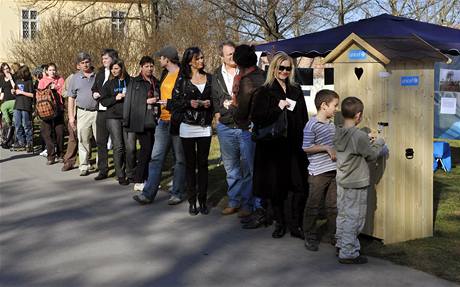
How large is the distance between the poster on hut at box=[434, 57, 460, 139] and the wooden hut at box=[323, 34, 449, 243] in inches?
326

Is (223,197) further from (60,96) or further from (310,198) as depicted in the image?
(60,96)

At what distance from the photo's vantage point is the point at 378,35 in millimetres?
10109

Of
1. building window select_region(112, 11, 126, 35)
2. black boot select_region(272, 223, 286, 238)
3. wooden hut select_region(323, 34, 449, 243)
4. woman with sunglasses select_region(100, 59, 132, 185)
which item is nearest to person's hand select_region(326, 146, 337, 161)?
wooden hut select_region(323, 34, 449, 243)

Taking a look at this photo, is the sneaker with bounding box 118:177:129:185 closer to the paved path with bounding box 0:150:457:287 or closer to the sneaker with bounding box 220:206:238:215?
the paved path with bounding box 0:150:457:287

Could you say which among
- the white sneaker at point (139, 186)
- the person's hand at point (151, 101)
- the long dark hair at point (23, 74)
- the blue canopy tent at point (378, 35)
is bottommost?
the white sneaker at point (139, 186)

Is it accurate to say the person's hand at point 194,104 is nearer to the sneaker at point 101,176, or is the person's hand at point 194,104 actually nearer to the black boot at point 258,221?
the black boot at point 258,221

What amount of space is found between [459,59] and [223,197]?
778 cm

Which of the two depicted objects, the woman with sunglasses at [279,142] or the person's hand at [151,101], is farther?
the person's hand at [151,101]

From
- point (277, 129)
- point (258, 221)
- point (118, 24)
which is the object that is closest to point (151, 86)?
point (258, 221)

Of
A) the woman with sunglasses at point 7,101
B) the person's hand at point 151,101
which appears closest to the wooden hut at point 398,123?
the person's hand at point 151,101

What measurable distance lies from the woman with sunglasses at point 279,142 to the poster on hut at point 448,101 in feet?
27.5

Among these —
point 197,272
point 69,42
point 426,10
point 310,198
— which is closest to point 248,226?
point 310,198

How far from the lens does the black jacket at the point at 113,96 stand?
33.2 ft

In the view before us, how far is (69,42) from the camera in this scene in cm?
1945
